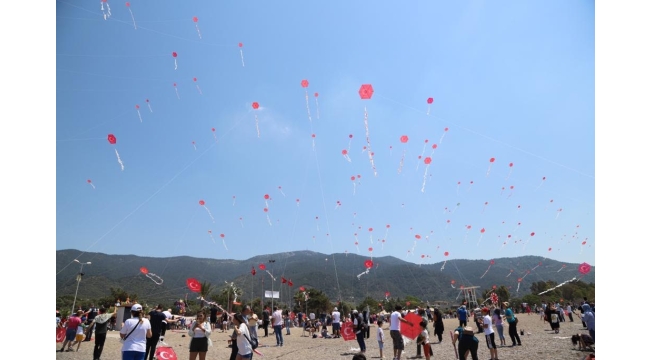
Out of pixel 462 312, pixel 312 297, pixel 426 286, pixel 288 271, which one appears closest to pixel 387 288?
pixel 426 286

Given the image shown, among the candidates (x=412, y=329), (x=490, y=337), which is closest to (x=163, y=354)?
(x=412, y=329)

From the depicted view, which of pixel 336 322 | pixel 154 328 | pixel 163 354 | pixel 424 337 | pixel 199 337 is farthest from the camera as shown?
pixel 336 322

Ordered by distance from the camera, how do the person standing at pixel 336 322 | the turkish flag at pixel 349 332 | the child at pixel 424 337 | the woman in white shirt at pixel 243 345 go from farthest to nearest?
the person standing at pixel 336 322
the turkish flag at pixel 349 332
the child at pixel 424 337
the woman in white shirt at pixel 243 345

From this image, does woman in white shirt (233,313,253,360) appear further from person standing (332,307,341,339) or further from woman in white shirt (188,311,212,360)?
person standing (332,307,341,339)

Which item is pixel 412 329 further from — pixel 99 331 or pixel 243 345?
pixel 99 331

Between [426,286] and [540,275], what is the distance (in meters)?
63.4

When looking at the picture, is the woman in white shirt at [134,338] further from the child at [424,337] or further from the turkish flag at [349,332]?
the turkish flag at [349,332]

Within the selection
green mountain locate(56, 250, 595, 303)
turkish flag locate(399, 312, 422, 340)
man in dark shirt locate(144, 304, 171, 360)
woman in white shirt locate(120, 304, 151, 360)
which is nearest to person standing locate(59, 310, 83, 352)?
man in dark shirt locate(144, 304, 171, 360)

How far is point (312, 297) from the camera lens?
224 ft

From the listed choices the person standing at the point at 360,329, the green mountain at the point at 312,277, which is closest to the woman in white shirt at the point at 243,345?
the person standing at the point at 360,329

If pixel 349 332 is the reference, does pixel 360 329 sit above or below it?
above

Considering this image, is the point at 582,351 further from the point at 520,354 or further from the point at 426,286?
the point at 426,286

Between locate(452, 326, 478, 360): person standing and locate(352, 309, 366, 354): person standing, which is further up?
locate(452, 326, 478, 360): person standing
